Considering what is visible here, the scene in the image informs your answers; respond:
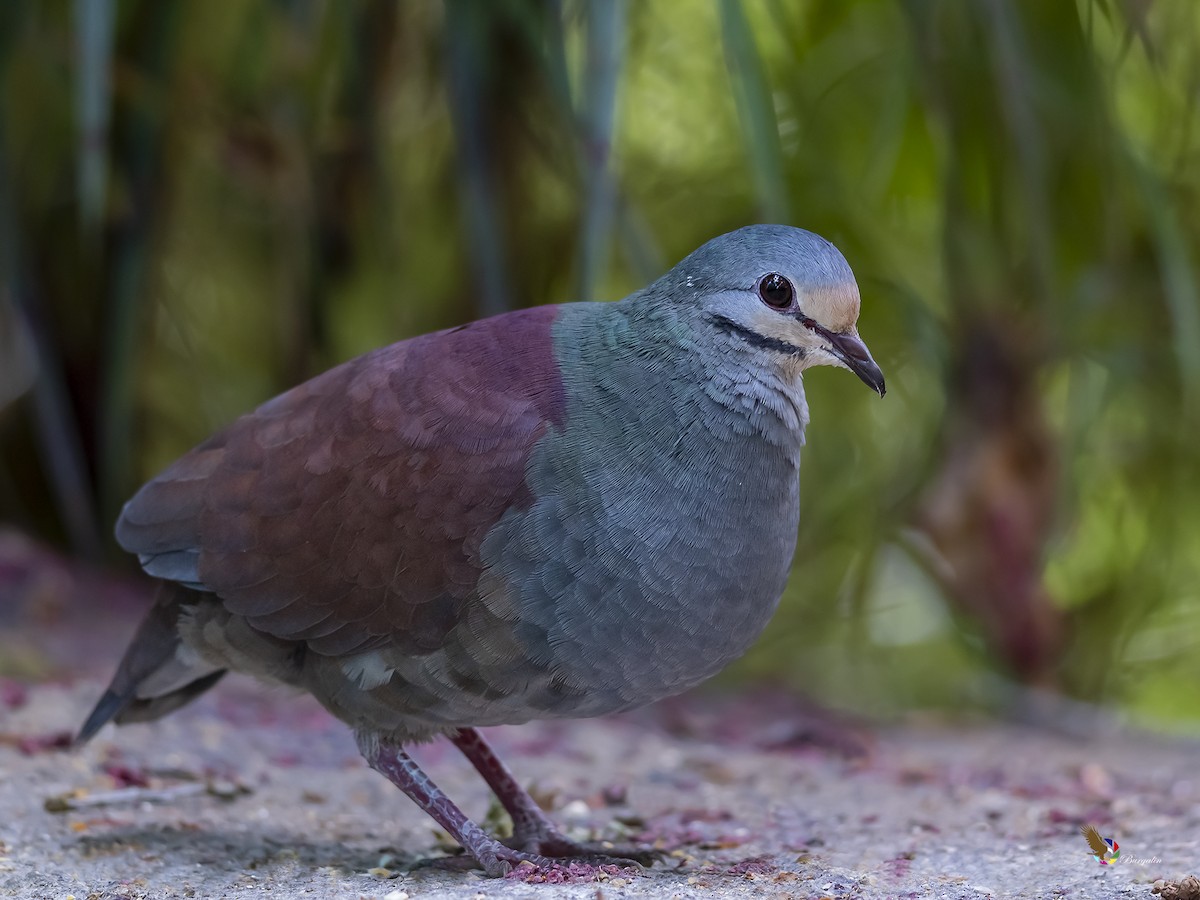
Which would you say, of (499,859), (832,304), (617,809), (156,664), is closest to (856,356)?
(832,304)

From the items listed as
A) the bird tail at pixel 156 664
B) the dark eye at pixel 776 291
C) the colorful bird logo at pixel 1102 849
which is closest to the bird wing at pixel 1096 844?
the colorful bird logo at pixel 1102 849

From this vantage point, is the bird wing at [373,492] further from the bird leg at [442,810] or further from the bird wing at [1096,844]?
the bird wing at [1096,844]

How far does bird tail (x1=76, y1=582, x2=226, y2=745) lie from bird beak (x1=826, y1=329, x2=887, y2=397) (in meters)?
1.37

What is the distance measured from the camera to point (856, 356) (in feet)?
8.11

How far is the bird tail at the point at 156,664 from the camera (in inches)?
117

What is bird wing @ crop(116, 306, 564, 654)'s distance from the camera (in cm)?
252

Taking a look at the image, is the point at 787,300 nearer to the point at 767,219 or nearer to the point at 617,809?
the point at 767,219

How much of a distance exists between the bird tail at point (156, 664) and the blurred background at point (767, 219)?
102 centimetres

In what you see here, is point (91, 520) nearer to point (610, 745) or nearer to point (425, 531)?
point (610, 745)

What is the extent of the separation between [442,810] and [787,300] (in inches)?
44.9

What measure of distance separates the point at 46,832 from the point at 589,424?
1340 mm

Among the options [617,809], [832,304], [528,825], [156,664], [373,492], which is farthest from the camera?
[617,809]

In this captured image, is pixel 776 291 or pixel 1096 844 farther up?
pixel 776 291

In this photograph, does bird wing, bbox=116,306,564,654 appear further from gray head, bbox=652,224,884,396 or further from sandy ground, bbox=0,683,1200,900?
sandy ground, bbox=0,683,1200,900
